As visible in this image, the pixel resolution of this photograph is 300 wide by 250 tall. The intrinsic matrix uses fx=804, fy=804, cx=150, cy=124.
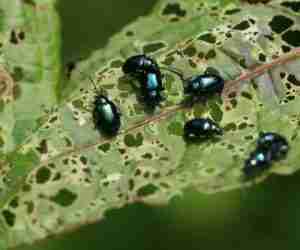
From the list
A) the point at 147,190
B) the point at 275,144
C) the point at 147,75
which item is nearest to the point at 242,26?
the point at 147,75

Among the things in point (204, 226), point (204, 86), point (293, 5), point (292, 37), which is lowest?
point (204, 226)

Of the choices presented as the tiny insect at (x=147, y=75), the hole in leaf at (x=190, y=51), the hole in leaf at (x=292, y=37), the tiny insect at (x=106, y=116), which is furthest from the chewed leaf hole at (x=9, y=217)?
the hole in leaf at (x=292, y=37)

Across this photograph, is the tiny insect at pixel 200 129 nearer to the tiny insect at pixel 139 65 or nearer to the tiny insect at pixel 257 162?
the tiny insect at pixel 257 162

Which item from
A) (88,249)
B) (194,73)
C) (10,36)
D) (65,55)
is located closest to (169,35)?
(194,73)

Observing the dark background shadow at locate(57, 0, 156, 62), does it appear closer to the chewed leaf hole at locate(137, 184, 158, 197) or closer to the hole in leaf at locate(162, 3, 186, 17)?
the hole in leaf at locate(162, 3, 186, 17)

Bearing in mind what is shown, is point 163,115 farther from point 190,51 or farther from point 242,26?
point 242,26

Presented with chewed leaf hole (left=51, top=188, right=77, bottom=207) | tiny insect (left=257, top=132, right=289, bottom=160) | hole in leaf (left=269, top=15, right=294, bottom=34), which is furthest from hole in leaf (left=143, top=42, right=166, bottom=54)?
chewed leaf hole (left=51, top=188, right=77, bottom=207)
